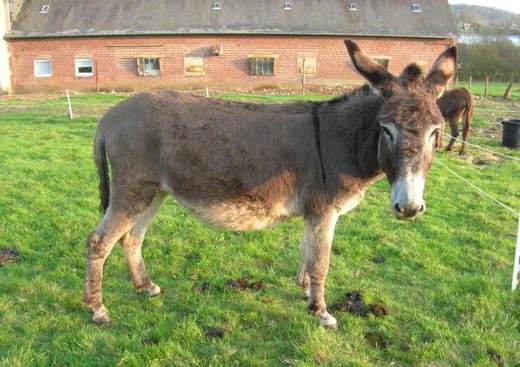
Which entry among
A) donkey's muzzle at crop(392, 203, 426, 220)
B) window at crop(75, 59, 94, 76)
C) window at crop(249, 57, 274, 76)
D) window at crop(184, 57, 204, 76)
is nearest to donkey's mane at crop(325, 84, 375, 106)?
donkey's muzzle at crop(392, 203, 426, 220)

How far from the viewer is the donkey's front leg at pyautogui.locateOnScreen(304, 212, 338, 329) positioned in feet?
11.5

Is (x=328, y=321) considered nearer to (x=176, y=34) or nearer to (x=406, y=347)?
(x=406, y=347)

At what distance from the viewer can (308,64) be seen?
2544 cm

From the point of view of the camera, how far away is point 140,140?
11.4ft

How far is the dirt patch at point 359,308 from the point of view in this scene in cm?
373

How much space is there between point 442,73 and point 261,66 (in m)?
23.4

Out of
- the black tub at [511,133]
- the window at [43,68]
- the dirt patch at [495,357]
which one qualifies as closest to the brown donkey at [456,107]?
the black tub at [511,133]

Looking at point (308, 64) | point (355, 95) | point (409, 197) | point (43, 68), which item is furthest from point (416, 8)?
point (409, 197)

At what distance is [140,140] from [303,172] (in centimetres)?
146

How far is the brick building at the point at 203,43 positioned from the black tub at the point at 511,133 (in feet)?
51.0

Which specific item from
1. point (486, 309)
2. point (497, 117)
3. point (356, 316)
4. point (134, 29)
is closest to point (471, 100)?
point (497, 117)

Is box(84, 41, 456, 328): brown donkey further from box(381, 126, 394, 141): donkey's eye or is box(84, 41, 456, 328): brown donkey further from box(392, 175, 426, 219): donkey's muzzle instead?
box(392, 175, 426, 219): donkey's muzzle

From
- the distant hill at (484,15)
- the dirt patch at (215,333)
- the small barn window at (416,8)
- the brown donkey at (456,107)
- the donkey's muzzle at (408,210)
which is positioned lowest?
the dirt patch at (215,333)

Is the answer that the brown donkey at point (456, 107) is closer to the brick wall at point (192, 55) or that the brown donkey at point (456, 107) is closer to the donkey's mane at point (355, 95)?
the donkey's mane at point (355, 95)
